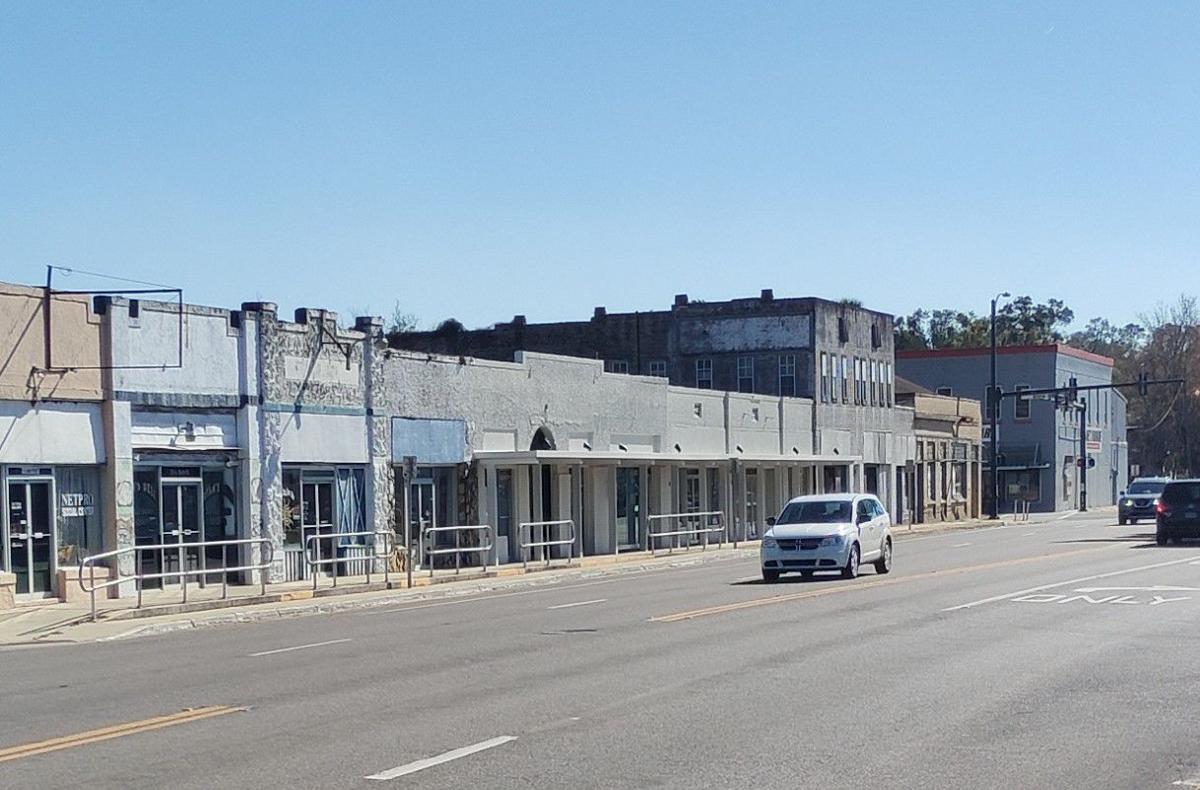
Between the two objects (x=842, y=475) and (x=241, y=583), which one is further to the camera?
(x=842, y=475)

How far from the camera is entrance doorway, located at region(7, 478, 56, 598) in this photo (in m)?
28.0

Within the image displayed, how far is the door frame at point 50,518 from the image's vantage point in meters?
27.6

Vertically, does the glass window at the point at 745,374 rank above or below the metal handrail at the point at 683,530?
above

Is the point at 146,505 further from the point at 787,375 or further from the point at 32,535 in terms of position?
the point at 787,375

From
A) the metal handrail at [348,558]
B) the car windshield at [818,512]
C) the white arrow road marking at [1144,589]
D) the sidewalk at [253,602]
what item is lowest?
the sidewalk at [253,602]

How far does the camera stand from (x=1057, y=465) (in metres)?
94.4

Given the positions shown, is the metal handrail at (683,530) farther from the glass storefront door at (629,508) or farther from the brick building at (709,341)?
the brick building at (709,341)

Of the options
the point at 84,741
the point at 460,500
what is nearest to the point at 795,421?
the point at 460,500

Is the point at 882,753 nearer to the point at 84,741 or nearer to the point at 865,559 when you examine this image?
the point at 84,741

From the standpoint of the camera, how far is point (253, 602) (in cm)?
2817

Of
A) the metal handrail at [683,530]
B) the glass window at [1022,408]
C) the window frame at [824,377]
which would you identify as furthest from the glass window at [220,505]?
the glass window at [1022,408]

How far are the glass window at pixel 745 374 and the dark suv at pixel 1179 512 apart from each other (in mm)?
22851

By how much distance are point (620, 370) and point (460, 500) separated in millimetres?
26500

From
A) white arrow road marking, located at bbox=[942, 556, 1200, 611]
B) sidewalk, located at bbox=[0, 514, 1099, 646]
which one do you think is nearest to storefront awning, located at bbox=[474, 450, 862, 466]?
sidewalk, located at bbox=[0, 514, 1099, 646]
